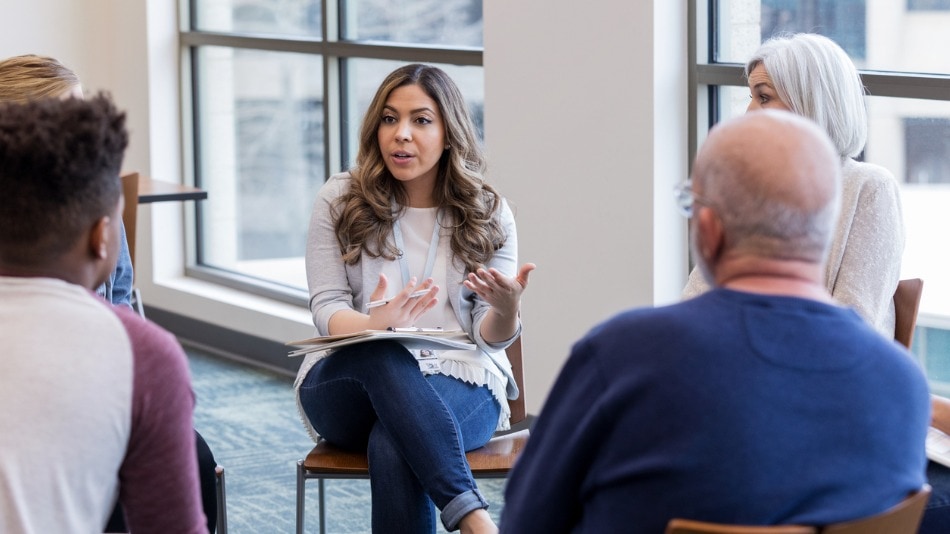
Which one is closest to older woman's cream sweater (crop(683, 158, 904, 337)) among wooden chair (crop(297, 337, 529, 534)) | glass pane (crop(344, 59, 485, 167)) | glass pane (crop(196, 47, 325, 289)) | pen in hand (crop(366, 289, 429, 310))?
wooden chair (crop(297, 337, 529, 534))

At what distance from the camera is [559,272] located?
397 cm

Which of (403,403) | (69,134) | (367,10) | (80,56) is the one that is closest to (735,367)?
(69,134)

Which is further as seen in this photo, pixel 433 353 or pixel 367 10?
pixel 367 10

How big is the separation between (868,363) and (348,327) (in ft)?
4.94

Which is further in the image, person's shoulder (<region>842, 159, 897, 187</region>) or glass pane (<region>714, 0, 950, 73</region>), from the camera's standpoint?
glass pane (<region>714, 0, 950, 73</region>)

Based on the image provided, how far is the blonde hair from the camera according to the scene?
2.48 meters

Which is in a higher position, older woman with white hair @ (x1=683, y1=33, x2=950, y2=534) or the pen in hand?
older woman with white hair @ (x1=683, y1=33, x2=950, y2=534)

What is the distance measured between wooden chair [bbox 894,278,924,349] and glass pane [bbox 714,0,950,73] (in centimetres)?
85

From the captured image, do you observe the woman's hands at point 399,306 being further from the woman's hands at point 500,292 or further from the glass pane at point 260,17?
the glass pane at point 260,17

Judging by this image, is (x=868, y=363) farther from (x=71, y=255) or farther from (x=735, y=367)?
(x=71, y=255)

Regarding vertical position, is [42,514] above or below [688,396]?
below

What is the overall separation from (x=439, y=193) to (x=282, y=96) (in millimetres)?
2889

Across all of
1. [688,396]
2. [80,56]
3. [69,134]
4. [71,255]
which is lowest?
[688,396]

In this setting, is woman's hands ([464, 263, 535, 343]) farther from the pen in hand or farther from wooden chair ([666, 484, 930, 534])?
wooden chair ([666, 484, 930, 534])
